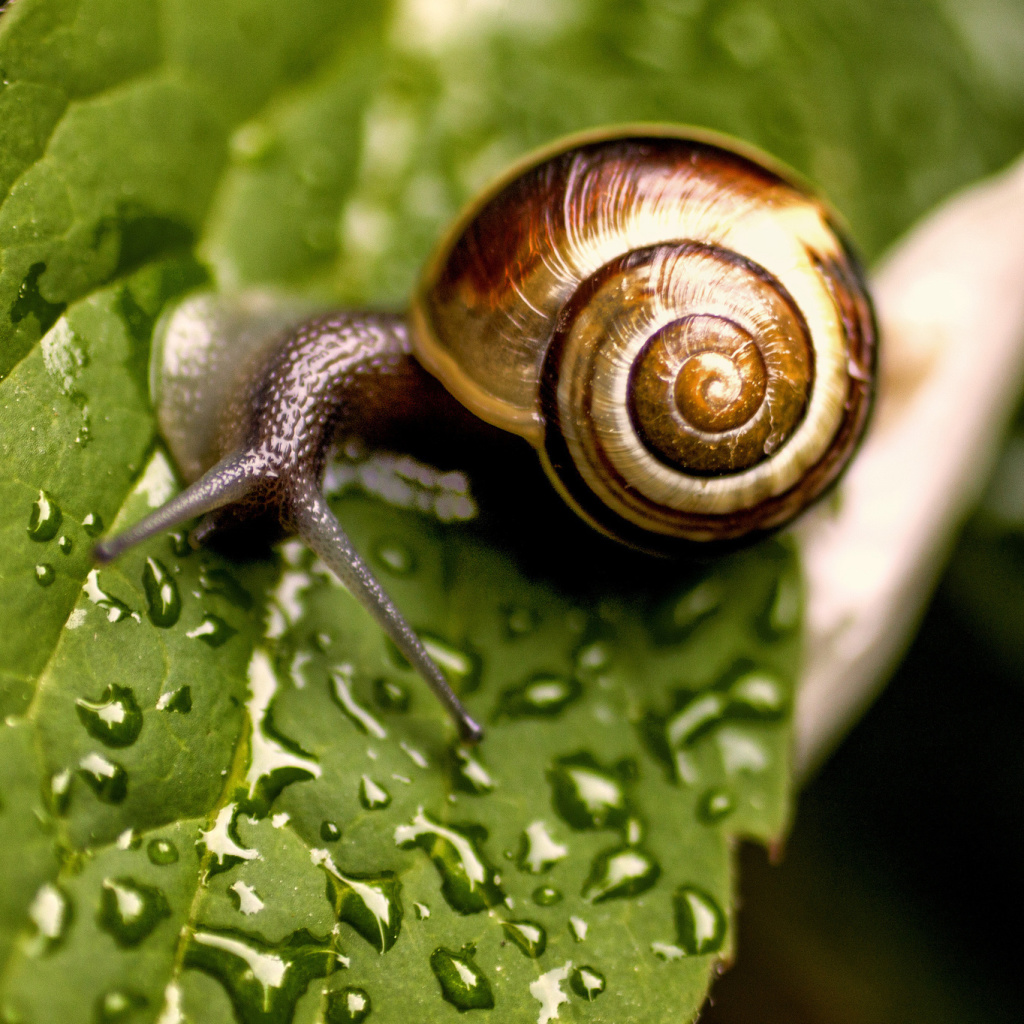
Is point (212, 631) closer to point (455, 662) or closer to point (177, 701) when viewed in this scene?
point (177, 701)

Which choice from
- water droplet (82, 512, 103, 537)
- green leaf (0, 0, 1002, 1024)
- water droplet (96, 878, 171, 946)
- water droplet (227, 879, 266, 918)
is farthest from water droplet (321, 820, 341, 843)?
water droplet (82, 512, 103, 537)

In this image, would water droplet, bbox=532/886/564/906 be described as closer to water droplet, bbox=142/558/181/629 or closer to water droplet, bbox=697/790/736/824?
water droplet, bbox=697/790/736/824

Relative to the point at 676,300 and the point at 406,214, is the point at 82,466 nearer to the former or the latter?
the point at 406,214

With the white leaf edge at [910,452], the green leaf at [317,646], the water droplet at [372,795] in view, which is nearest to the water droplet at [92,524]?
the green leaf at [317,646]

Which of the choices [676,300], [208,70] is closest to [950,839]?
[676,300]

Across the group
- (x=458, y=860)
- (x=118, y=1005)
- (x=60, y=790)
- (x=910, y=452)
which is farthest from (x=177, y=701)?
(x=910, y=452)

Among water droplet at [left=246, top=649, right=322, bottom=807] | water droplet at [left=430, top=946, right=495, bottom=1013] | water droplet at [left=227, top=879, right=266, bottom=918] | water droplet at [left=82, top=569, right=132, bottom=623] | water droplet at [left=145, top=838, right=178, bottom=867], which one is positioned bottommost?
water droplet at [left=430, top=946, right=495, bottom=1013]

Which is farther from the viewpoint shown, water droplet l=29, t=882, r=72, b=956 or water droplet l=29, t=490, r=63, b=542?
water droplet l=29, t=490, r=63, b=542
